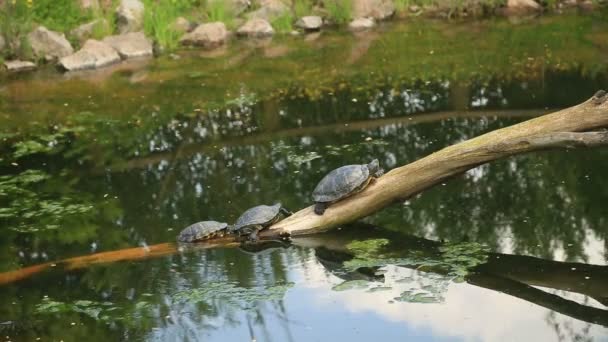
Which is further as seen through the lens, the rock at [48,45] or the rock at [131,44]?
the rock at [131,44]

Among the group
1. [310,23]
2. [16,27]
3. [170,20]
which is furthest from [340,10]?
[16,27]

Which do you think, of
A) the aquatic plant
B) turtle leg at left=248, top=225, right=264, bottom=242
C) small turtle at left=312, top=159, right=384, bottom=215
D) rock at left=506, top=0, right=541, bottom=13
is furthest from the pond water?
rock at left=506, top=0, right=541, bottom=13

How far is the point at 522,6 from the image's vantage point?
18.0 m

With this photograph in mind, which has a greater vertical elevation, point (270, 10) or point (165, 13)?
point (165, 13)

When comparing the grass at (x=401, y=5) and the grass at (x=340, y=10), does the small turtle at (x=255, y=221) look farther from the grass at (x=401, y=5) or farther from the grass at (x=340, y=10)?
the grass at (x=401, y=5)

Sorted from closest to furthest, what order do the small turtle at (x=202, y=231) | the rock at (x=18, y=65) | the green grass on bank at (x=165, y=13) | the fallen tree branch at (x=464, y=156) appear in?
1. the fallen tree branch at (x=464, y=156)
2. the small turtle at (x=202, y=231)
3. the rock at (x=18, y=65)
4. the green grass on bank at (x=165, y=13)

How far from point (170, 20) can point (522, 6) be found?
7209 mm

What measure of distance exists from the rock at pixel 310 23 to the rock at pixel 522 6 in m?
3.95

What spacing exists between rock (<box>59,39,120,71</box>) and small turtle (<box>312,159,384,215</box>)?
988 centimetres

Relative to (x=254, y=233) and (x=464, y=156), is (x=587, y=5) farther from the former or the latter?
(x=254, y=233)

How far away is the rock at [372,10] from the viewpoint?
18.6 m

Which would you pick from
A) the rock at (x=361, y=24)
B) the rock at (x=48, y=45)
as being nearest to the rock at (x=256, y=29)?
the rock at (x=361, y=24)

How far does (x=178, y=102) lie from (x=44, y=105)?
211 centimetres

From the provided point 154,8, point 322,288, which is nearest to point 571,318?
point 322,288
